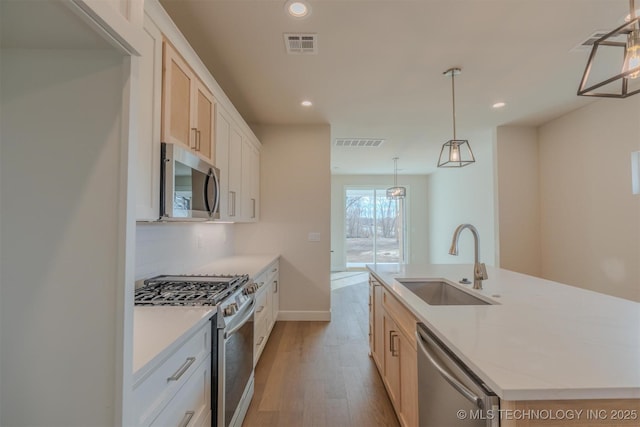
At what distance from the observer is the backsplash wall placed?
1.91m

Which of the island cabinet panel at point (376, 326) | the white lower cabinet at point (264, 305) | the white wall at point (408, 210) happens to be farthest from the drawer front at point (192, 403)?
the white wall at point (408, 210)

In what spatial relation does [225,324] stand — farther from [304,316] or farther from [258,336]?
[304,316]

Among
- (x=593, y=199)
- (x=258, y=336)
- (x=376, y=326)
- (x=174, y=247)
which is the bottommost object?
(x=258, y=336)

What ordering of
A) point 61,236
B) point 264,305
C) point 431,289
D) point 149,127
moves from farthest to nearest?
point 264,305
point 431,289
point 149,127
point 61,236

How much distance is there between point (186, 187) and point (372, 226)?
7080mm

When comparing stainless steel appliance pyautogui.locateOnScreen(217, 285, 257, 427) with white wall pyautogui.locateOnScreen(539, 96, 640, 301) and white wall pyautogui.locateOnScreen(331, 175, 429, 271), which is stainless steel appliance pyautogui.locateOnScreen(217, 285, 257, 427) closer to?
white wall pyautogui.locateOnScreen(539, 96, 640, 301)

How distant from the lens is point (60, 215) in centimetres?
67

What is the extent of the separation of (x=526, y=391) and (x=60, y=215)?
4.15 feet

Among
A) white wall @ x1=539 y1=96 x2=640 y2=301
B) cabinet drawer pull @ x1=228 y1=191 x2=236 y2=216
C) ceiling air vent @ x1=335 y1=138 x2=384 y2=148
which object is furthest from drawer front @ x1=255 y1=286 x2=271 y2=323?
white wall @ x1=539 y1=96 x2=640 y2=301

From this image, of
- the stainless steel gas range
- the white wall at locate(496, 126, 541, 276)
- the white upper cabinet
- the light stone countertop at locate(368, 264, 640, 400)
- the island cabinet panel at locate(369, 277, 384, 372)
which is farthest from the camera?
the white wall at locate(496, 126, 541, 276)

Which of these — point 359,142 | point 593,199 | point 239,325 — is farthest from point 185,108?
point 593,199

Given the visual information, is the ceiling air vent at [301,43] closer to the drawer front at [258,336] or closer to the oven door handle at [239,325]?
the oven door handle at [239,325]

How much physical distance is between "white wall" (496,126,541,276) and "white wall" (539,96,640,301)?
101 mm

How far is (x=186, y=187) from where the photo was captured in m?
1.73
